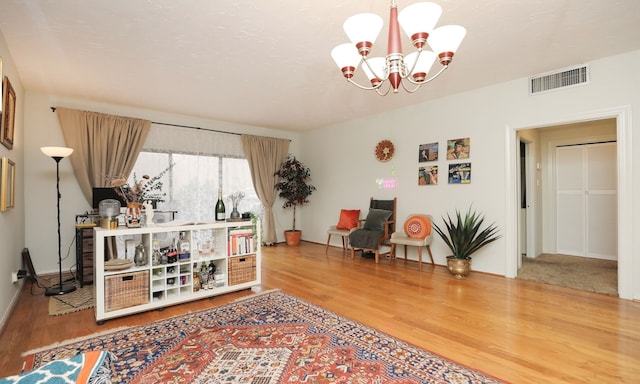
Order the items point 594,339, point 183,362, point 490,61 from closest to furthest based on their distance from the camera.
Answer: point 183,362 → point 594,339 → point 490,61

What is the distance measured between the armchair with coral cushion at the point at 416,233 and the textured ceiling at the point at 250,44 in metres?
1.82

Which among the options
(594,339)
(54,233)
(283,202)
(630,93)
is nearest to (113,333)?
(54,233)

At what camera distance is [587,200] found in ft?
17.2

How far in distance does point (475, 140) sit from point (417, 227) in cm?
146

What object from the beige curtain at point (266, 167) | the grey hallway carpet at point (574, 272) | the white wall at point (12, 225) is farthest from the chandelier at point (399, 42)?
the beige curtain at point (266, 167)

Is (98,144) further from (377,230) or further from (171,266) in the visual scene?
(377,230)

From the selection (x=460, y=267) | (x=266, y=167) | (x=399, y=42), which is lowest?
(x=460, y=267)

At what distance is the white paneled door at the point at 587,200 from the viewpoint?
16.5 ft

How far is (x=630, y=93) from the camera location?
3141 mm

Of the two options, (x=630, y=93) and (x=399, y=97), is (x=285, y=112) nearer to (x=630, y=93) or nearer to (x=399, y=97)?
A: (x=399, y=97)

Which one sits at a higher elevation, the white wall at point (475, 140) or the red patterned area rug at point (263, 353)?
the white wall at point (475, 140)

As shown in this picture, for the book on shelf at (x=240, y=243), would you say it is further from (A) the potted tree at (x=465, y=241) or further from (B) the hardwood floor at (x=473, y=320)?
(A) the potted tree at (x=465, y=241)

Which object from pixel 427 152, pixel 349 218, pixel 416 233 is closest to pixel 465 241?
pixel 416 233

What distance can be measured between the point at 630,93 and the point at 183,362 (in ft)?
15.2
